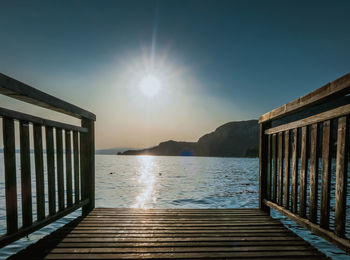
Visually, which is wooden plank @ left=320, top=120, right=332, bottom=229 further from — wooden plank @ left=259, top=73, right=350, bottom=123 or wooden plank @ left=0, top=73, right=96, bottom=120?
wooden plank @ left=0, top=73, right=96, bottom=120

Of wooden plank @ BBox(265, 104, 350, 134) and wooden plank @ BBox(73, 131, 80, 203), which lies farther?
wooden plank @ BBox(73, 131, 80, 203)

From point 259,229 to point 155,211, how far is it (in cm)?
163

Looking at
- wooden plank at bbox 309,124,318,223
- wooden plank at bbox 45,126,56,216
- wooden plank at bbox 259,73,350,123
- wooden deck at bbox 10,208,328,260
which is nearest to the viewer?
wooden plank at bbox 259,73,350,123

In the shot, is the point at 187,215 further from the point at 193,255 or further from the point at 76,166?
the point at 76,166

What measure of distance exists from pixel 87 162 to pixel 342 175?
3.57m

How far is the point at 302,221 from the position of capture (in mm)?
2562

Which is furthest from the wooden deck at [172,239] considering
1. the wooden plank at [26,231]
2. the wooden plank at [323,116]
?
the wooden plank at [323,116]

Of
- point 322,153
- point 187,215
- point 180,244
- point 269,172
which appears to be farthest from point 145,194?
point 322,153

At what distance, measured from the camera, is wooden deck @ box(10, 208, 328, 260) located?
221 centimetres

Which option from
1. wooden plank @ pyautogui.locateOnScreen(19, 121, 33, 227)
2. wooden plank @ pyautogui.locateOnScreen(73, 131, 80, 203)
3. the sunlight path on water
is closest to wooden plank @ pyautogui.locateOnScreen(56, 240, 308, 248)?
wooden plank @ pyautogui.locateOnScreen(19, 121, 33, 227)

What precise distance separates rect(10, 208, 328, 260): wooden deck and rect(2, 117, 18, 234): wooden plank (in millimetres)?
342

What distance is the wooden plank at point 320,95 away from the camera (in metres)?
1.83

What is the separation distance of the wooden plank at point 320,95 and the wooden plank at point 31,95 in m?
2.73

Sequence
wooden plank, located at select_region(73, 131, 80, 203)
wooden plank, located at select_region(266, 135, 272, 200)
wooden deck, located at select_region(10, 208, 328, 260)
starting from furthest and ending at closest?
1. wooden plank, located at select_region(266, 135, 272, 200)
2. wooden plank, located at select_region(73, 131, 80, 203)
3. wooden deck, located at select_region(10, 208, 328, 260)
